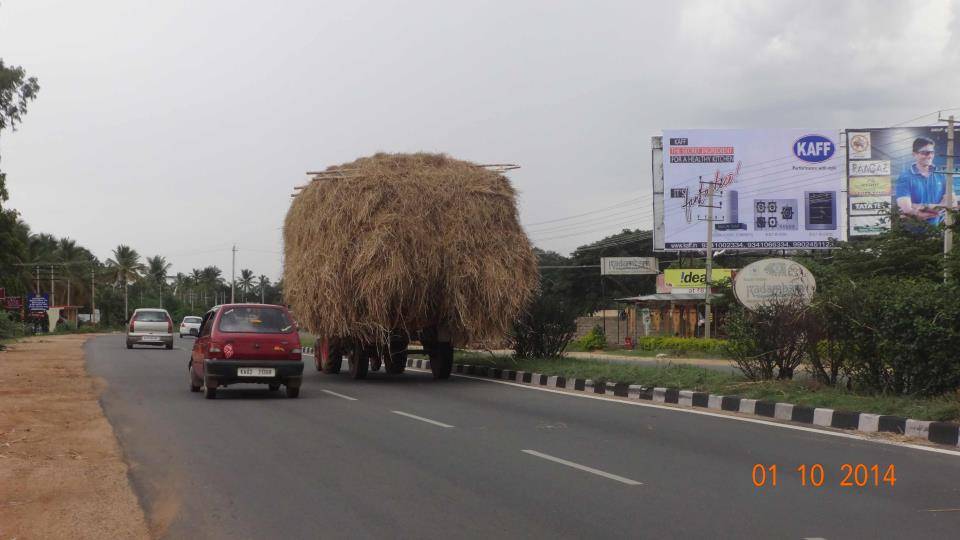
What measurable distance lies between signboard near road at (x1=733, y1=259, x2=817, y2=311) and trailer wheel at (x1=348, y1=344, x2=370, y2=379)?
315 inches

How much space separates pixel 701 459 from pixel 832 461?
3.94 ft

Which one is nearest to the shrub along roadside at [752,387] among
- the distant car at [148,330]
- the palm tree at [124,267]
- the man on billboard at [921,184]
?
the distant car at [148,330]

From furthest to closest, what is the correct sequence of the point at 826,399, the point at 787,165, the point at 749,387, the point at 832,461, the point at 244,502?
the point at 787,165 < the point at 749,387 < the point at 826,399 < the point at 832,461 < the point at 244,502

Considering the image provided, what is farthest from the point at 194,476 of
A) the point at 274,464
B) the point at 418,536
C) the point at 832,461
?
the point at 832,461

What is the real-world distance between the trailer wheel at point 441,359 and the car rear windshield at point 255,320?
190 inches

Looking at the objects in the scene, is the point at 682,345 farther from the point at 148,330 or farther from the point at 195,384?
the point at 195,384

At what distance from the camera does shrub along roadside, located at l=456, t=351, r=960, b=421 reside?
10078 millimetres

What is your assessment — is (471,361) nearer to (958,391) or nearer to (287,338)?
(287,338)

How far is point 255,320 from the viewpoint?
14.1m

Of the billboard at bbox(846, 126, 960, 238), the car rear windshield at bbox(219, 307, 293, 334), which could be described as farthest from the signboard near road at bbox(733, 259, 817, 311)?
the billboard at bbox(846, 126, 960, 238)

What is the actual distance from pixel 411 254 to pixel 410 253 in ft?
0.10

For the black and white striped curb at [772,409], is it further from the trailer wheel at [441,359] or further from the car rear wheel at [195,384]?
the car rear wheel at [195,384]

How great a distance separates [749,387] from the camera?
13.1 m

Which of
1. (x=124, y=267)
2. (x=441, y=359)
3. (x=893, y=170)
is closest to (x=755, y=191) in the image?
(x=893, y=170)
